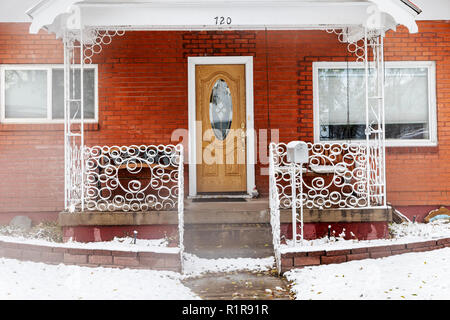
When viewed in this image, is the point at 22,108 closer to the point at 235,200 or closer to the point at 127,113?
the point at 127,113

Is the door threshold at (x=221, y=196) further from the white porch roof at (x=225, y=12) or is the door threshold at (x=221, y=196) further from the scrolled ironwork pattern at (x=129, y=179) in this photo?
the white porch roof at (x=225, y=12)

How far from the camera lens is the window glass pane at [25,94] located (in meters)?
7.84

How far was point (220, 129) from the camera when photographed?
316 inches

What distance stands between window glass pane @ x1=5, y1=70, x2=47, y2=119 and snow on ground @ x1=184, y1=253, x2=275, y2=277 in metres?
3.87

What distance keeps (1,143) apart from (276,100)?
4570mm

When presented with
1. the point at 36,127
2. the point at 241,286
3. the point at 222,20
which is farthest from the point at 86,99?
the point at 241,286

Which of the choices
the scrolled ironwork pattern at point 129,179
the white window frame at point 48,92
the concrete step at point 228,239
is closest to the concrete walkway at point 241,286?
the concrete step at point 228,239

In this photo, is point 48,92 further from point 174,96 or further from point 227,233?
point 227,233

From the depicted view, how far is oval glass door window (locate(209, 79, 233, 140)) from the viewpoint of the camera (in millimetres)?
8008

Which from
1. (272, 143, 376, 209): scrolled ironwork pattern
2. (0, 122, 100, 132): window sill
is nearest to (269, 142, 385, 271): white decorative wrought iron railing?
(272, 143, 376, 209): scrolled ironwork pattern

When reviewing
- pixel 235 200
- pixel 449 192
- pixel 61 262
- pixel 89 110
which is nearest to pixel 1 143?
pixel 89 110

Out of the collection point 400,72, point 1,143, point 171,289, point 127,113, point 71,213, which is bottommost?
point 171,289

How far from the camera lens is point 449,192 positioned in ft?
25.8

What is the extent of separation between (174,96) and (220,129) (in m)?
0.96
